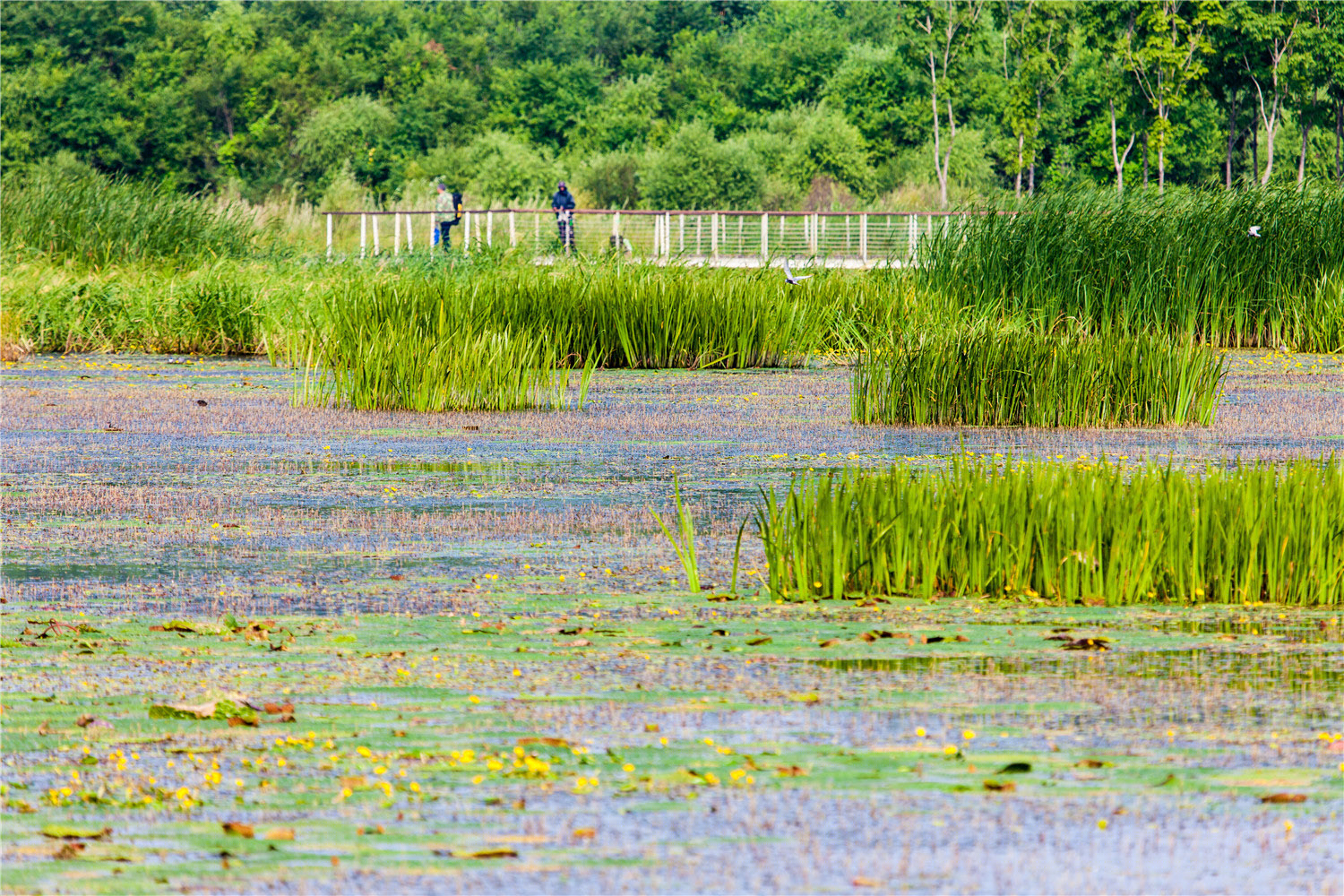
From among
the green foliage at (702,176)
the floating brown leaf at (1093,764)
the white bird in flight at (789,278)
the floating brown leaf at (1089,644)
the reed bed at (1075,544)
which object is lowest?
the floating brown leaf at (1089,644)

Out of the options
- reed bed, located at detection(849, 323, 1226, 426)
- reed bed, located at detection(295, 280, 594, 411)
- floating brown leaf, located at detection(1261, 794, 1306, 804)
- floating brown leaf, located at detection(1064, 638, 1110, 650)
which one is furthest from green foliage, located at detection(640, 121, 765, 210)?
floating brown leaf, located at detection(1261, 794, 1306, 804)

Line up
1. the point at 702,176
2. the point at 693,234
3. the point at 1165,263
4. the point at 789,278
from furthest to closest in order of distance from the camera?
the point at 702,176 → the point at 693,234 → the point at 789,278 → the point at 1165,263

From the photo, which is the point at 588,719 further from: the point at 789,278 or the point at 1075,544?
the point at 789,278

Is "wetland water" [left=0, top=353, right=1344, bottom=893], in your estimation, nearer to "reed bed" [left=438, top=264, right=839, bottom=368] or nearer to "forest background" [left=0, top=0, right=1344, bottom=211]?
"reed bed" [left=438, top=264, right=839, bottom=368]

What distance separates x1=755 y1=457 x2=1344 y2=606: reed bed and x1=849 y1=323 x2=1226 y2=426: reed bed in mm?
5343

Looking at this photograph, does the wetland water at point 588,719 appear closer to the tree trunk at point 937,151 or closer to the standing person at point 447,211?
the standing person at point 447,211

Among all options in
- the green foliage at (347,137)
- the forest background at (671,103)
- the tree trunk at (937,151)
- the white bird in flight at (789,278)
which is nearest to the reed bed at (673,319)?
the white bird in flight at (789,278)

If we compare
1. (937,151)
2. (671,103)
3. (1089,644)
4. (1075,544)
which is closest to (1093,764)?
(1089,644)

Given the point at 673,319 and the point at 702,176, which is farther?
the point at 702,176

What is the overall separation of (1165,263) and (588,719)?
512 inches

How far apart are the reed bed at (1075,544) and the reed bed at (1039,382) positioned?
5343mm

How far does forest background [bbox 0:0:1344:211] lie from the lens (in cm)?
4712

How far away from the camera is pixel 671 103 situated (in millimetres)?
68062

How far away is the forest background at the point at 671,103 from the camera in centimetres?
4712
